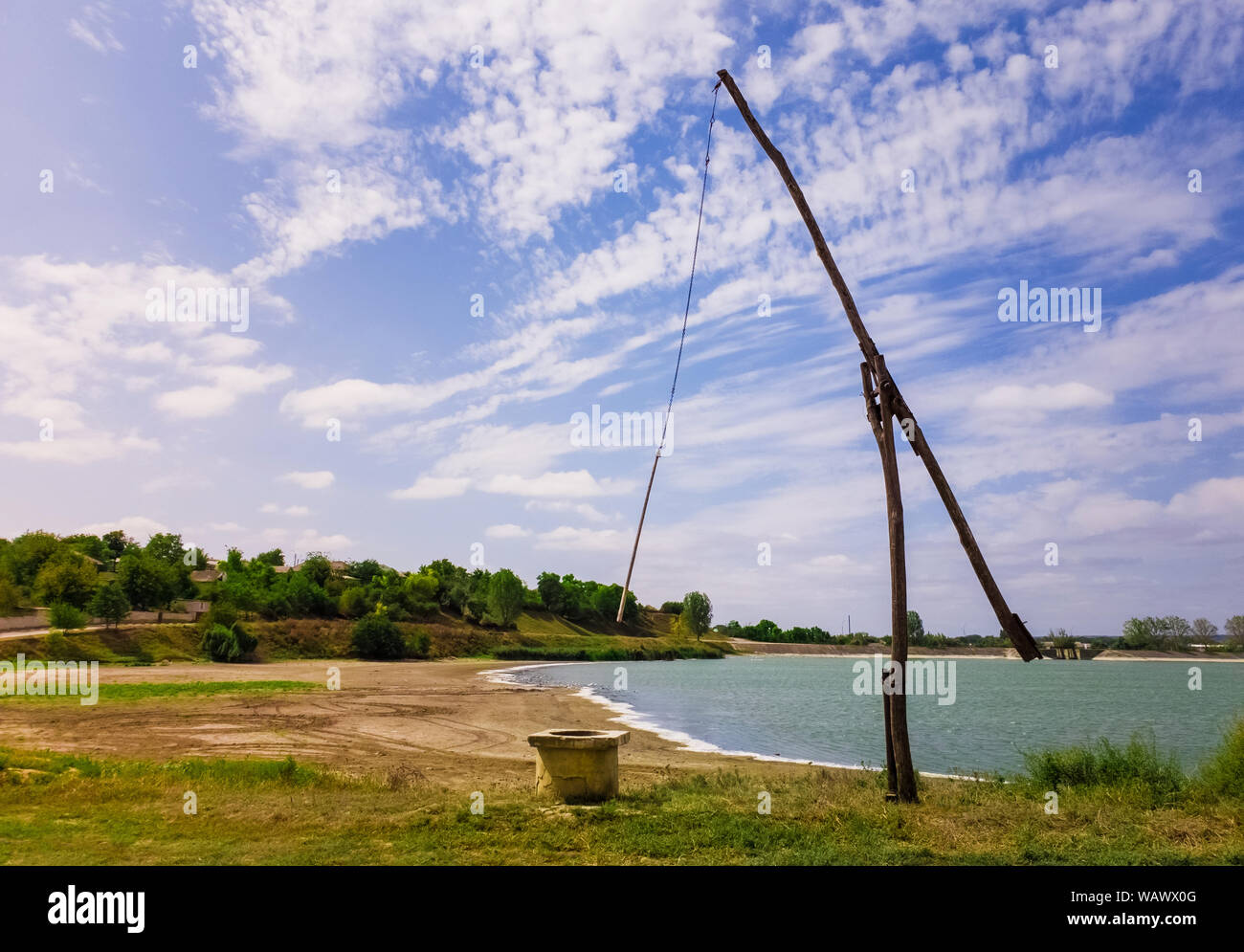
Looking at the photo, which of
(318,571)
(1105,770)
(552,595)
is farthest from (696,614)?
(1105,770)

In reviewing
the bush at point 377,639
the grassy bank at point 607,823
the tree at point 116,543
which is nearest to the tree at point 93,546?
the tree at point 116,543

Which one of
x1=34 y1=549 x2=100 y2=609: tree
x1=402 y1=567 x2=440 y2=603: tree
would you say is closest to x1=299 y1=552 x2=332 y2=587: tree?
A: x1=402 y1=567 x2=440 y2=603: tree

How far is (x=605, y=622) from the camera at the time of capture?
158375 mm

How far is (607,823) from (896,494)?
6281 millimetres

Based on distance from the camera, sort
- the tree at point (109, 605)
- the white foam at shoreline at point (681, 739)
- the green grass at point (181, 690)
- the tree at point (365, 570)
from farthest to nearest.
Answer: the tree at point (365, 570)
the tree at point (109, 605)
the green grass at point (181, 690)
the white foam at shoreline at point (681, 739)

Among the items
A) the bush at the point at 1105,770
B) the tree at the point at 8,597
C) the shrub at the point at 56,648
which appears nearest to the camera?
the bush at the point at 1105,770

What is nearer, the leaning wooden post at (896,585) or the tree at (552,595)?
the leaning wooden post at (896,585)

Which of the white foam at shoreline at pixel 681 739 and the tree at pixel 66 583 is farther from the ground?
the tree at pixel 66 583

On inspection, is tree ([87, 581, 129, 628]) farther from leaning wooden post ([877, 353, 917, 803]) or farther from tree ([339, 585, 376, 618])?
leaning wooden post ([877, 353, 917, 803])

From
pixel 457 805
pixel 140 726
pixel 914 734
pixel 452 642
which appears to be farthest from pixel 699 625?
pixel 457 805

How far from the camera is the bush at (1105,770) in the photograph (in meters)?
13.1

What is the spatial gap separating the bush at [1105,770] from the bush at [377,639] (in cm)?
7490

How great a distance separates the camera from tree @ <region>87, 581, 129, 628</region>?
63062 millimetres

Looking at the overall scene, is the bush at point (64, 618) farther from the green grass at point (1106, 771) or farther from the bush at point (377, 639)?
the green grass at point (1106, 771)
